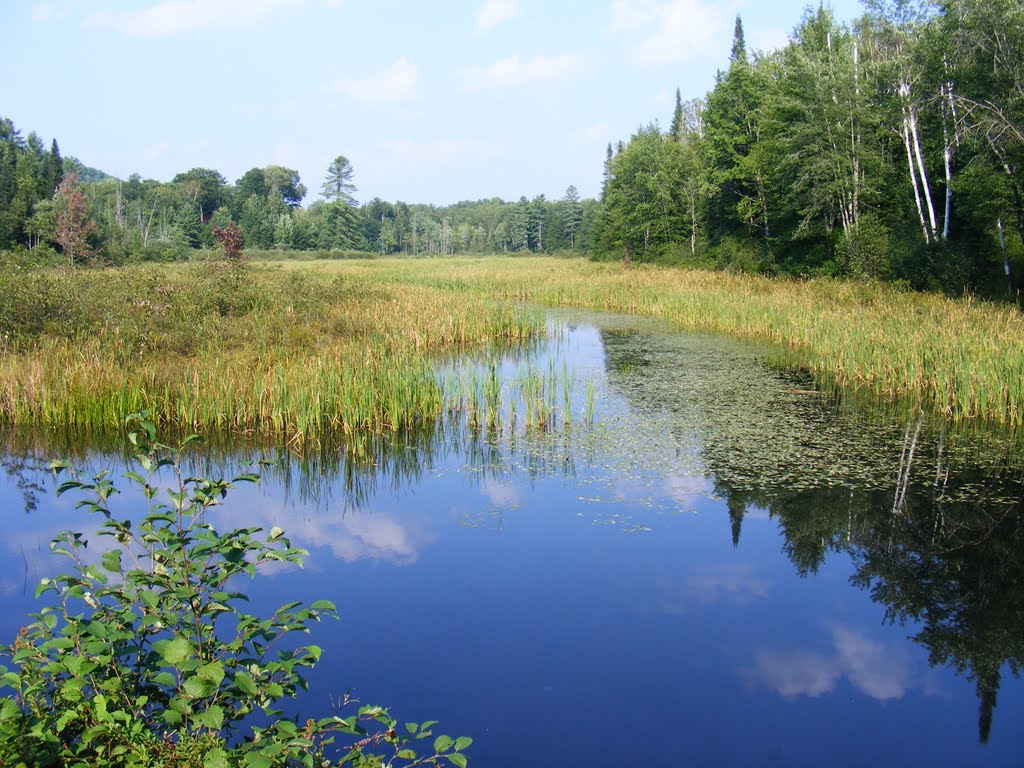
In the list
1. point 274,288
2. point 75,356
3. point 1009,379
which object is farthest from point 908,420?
point 274,288

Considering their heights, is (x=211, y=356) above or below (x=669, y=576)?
above

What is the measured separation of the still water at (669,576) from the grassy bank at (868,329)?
2.55 ft

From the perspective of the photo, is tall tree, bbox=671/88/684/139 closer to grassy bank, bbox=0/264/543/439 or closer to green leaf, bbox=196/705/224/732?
grassy bank, bbox=0/264/543/439

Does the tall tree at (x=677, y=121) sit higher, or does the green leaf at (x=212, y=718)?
the tall tree at (x=677, y=121)

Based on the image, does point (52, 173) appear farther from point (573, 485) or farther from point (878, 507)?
point (878, 507)

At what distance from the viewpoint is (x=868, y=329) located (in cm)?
1137

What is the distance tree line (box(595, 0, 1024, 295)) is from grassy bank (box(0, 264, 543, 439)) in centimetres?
986

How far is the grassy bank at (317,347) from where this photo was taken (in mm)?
8227

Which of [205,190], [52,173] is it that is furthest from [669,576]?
[205,190]

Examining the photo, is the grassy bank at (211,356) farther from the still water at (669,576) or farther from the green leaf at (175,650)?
the green leaf at (175,650)

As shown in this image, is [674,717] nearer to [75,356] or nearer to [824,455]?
[824,455]

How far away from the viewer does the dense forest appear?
14.3 metres

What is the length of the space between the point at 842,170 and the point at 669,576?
726 inches

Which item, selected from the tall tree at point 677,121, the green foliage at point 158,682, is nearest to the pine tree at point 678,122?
the tall tree at point 677,121
